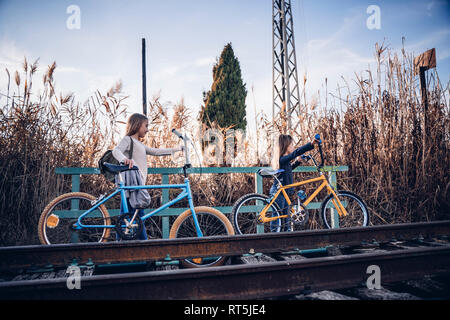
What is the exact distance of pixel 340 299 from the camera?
5.79ft

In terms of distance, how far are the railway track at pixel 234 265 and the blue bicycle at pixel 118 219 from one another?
0.29 metres

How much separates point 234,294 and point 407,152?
4.29 metres

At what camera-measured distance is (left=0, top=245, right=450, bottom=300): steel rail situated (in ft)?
5.69

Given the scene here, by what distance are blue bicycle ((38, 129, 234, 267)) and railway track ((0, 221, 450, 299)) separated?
11.5 inches

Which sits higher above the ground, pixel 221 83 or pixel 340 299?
pixel 221 83

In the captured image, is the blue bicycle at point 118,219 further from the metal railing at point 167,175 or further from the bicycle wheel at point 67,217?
the metal railing at point 167,175

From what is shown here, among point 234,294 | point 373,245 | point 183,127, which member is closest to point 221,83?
point 183,127

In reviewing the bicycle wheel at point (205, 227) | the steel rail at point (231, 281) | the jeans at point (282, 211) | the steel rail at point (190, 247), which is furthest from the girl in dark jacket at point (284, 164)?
the steel rail at point (231, 281)

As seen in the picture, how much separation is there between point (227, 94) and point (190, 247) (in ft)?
48.9

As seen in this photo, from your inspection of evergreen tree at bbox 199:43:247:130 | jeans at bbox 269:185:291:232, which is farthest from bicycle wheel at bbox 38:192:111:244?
evergreen tree at bbox 199:43:247:130

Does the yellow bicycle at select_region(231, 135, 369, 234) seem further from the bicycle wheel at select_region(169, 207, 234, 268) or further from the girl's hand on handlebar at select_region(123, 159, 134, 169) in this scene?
the girl's hand on handlebar at select_region(123, 159, 134, 169)

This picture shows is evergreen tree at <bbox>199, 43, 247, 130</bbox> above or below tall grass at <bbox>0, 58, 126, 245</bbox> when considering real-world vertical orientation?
above

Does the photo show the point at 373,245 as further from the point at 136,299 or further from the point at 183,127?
the point at 183,127

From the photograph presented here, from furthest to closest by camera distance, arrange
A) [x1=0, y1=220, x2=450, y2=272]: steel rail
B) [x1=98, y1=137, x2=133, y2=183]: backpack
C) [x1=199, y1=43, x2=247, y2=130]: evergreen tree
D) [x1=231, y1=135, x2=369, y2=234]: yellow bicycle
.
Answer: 1. [x1=199, y1=43, x2=247, y2=130]: evergreen tree
2. [x1=231, y1=135, x2=369, y2=234]: yellow bicycle
3. [x1=98, y1=137, x2=133, y2=183]: backpack
4. [x1=0, y1=220, x2=450, y2=272]: steel rail
